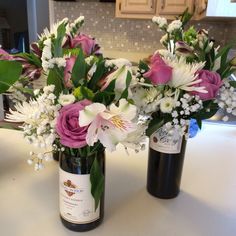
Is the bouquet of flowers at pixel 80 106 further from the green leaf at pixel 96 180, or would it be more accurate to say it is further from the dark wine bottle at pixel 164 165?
the dark wine bottle at pixel 164 165

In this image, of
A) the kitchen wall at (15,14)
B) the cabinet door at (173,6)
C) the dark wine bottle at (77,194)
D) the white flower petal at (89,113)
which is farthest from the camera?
the kitchen wall at (15,14)

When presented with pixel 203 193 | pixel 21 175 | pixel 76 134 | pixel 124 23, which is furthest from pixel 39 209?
pixel 124 23

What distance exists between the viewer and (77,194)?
570mm

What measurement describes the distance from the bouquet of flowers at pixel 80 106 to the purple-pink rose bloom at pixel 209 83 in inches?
6.4

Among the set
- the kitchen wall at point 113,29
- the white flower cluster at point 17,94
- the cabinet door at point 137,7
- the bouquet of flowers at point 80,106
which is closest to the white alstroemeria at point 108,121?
the bouquet of flowers at point 80,106

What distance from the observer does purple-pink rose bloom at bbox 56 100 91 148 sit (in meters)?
0.48

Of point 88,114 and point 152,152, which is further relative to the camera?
point 152,152

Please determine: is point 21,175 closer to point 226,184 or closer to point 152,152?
point 152,152

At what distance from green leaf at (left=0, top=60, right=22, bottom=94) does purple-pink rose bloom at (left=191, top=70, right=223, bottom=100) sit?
37cm

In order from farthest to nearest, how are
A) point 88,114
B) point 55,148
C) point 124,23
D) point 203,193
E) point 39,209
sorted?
point 124,23, point 203,193, point 39,209, point 55,148, point 88,114

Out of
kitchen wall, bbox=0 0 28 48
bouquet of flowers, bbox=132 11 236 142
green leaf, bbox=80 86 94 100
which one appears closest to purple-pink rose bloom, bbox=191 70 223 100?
Answer: bouquet of flowers, bbox=132 11 236 142

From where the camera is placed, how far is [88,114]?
0.44 m

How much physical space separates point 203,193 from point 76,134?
471 mm

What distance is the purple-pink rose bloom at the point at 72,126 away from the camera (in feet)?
1.57
